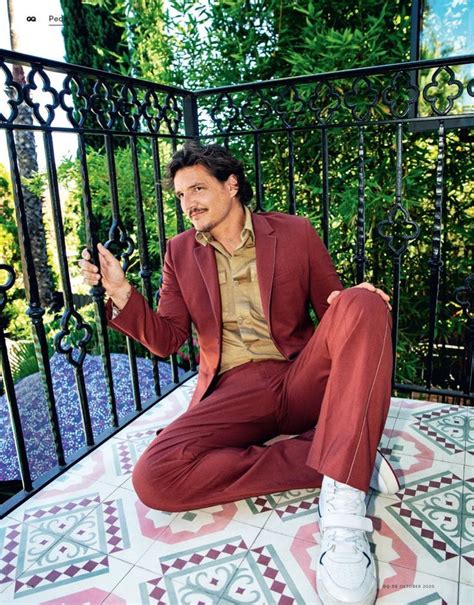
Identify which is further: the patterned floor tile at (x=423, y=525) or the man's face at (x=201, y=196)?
the man's face at (x=201, y=196)

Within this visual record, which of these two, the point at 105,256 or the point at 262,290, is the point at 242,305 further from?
the point at 105,256

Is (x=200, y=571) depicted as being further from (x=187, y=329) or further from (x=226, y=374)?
(x=187, y=329)

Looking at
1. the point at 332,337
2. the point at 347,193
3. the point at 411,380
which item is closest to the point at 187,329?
the point at 332,337

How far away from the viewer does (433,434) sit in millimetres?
1979

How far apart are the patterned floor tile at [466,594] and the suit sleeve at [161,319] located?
1.13 meters

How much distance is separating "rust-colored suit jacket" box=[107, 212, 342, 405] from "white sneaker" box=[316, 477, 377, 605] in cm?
60

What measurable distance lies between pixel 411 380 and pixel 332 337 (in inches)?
93.7

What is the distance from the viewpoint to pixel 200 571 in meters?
1.35

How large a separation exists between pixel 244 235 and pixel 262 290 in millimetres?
216

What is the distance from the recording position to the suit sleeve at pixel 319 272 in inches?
73.6

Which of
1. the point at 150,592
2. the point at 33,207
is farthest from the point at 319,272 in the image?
the point at 33,207

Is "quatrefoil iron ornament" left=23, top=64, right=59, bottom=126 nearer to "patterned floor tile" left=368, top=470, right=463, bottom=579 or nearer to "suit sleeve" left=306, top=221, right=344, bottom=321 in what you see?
"suit sleeve" left=306, top=221, right=344, bottom=321

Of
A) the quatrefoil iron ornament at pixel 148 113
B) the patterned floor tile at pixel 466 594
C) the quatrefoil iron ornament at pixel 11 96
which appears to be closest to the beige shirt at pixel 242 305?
the quatrefoil iron ornament at pixel 148 113

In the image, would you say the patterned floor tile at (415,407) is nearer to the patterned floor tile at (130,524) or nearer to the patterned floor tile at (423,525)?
the patterned floor tile at (423,525)
